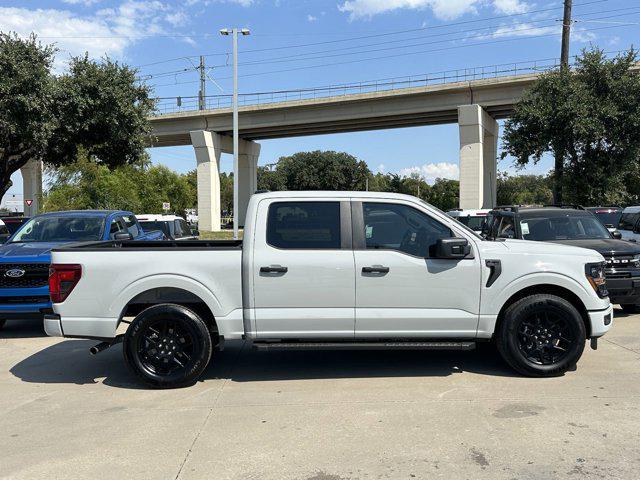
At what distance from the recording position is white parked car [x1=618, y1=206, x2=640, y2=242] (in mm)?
→ 13679

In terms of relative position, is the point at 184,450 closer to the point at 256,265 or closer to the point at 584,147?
the point at 256,265

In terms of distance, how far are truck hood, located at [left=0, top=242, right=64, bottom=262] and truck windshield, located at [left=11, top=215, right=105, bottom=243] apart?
0.39 meters

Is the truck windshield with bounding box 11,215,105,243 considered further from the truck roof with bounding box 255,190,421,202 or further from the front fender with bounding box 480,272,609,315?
the front fender with bounding box 480,272,609,315

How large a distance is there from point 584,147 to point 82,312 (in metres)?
23.4

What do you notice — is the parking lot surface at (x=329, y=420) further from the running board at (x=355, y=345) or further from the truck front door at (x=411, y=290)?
the truck front door at (x=411, y=290)

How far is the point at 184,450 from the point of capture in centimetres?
414

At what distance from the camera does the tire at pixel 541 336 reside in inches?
221

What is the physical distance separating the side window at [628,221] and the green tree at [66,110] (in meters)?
18.7

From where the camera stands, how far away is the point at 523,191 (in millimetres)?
101938

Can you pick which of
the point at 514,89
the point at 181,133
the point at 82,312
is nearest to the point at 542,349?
the point at 82,312

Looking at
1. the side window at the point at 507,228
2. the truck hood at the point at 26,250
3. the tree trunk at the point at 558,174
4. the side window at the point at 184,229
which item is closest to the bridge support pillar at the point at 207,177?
the tree trunk at the point at 558,174

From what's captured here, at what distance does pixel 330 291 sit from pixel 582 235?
6.06 metres

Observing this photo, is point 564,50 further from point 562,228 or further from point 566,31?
point 562,228

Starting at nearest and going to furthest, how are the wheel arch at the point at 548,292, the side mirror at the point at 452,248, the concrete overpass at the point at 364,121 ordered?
1. the side mirror at the point at 452,248
2. the wheel arch at the point at 548,292
3. the concrete overpass at the point at 364,121
